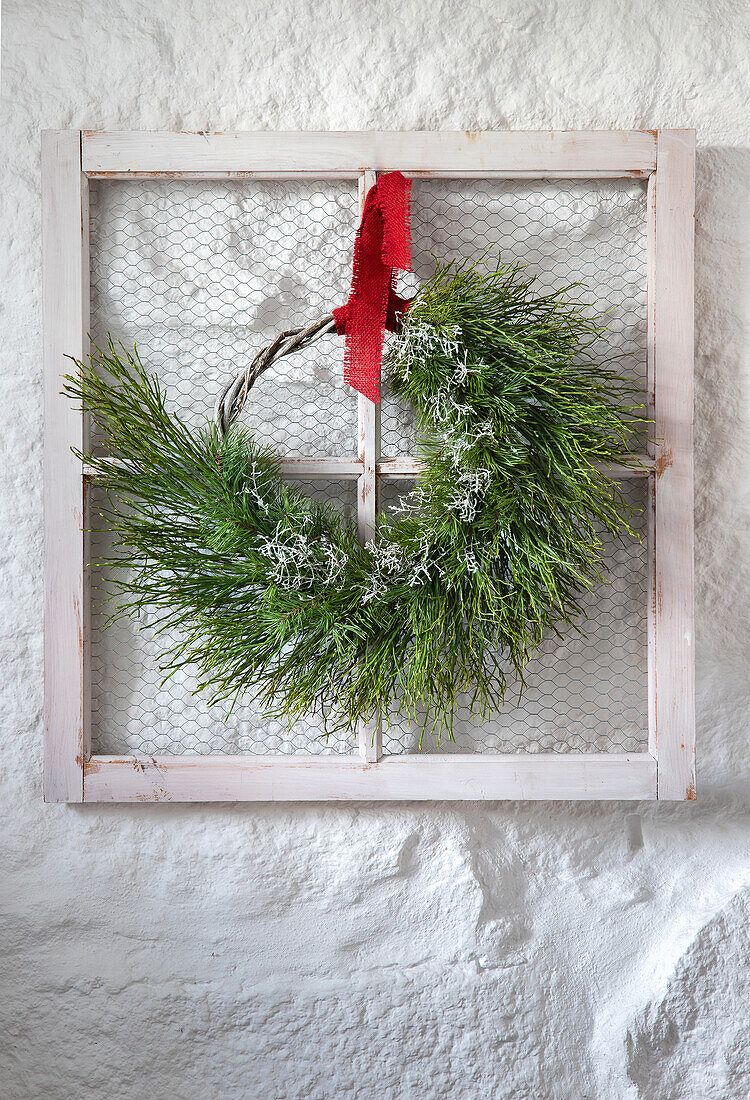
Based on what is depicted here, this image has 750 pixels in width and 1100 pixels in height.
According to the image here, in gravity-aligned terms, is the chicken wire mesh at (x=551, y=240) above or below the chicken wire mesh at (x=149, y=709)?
above

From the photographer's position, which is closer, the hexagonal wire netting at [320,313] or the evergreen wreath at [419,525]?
the evergreen wreath at [419,525]

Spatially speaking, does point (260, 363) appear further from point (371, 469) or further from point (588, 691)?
point (588, 691)

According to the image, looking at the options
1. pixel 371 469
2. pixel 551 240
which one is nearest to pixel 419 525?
pixel 371 469

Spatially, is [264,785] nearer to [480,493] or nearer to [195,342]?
[480,493]

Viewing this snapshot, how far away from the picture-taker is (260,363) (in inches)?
30.1

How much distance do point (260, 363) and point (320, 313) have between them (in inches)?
5.2

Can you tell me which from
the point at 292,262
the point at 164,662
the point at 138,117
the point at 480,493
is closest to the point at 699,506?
the point at 480,493

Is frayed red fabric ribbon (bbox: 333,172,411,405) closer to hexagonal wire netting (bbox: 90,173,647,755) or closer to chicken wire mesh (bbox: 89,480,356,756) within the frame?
hexagonal wire netting (bbox: 90,173,647,755)

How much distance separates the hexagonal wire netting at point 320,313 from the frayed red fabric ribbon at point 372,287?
0.09m

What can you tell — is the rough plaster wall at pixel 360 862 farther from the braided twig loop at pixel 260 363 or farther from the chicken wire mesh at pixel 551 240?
the braided twig loop at pixel 260 363

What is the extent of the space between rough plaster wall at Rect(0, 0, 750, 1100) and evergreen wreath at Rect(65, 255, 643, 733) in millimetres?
204

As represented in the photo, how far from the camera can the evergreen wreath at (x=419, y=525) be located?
0.73 meters

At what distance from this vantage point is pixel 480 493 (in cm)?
73

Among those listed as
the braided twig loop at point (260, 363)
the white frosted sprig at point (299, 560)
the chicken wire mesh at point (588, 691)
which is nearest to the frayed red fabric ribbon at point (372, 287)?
the braided twig loop at point (260, 363)
